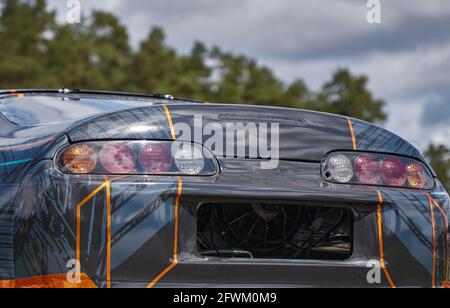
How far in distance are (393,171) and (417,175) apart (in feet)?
0.44

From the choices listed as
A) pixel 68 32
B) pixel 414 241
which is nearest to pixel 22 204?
pixel 414 241

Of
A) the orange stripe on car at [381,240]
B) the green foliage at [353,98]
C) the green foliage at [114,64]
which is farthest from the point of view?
the green foliage at [353,98]

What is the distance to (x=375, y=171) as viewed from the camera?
3449 millimetres

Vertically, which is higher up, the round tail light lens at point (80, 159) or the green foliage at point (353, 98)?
the green foliage at point (353, 98)

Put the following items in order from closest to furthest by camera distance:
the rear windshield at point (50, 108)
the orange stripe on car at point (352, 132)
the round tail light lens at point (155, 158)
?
the round tail light lens at point (155, 158) < the orange stripe on car at point (352, 132) < the rear windshield at point (50, 108)

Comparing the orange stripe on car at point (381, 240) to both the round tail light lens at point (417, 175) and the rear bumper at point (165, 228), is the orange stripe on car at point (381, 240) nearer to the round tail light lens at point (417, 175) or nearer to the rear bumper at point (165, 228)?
the rear bumper at point (165, 228)

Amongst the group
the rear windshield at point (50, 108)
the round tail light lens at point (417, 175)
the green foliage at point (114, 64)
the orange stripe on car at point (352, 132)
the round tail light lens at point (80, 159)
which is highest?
the green foliage at point (114, 64)

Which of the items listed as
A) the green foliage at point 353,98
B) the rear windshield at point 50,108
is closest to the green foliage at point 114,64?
the green foliage at point 353,98

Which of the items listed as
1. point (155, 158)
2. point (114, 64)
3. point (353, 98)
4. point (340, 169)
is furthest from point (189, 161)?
point (353, 98)

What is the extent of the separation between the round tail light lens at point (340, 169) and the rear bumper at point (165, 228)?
6 cm

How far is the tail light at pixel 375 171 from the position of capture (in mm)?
3396

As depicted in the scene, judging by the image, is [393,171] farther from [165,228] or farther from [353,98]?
[353,98]
